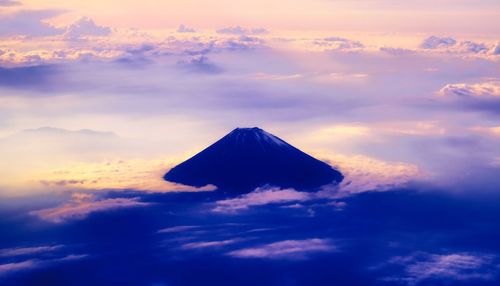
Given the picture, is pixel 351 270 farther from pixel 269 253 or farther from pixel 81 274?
pixel 81 274

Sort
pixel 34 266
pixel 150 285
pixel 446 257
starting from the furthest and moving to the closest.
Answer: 1. pixel 446 257
2. pixel 34 266
3. pixel 150 285

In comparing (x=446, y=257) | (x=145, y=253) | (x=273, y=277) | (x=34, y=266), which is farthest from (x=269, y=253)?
(x=34, y=266)

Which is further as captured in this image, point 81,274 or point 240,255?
point 240,255

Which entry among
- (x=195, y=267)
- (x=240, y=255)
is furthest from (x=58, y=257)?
(x=240, y=255)

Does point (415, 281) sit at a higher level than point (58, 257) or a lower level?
lower

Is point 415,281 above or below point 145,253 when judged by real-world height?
below

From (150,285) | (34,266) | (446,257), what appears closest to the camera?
(150,285)

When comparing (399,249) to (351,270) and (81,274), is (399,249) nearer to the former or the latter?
(351,270)

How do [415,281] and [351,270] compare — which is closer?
[415,281]
